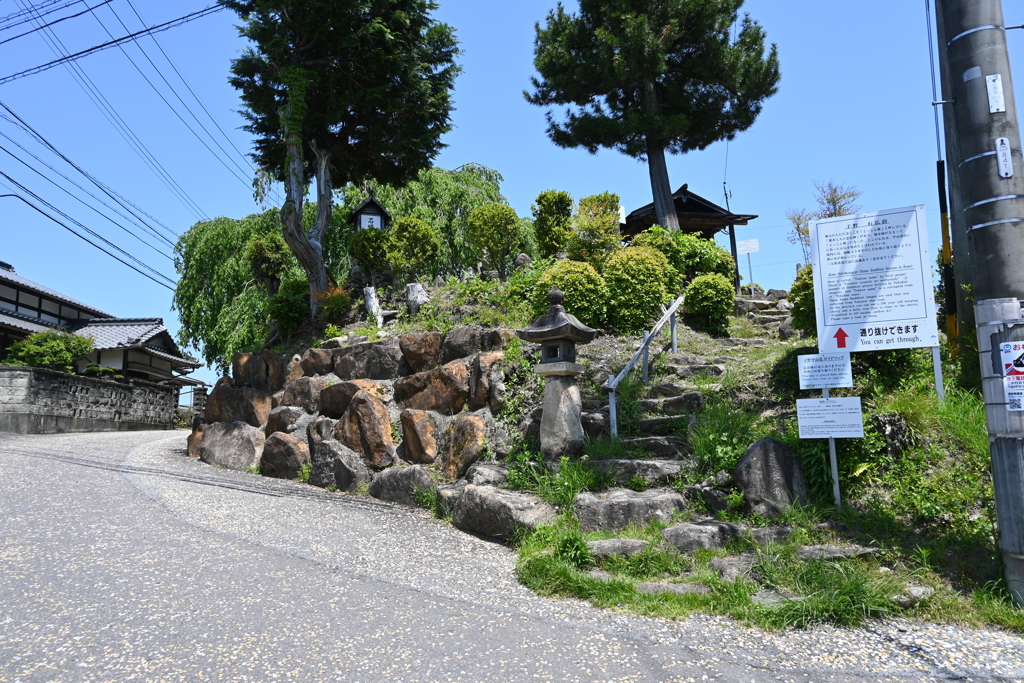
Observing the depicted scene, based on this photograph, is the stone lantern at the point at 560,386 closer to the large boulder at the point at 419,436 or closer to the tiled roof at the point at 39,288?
the large boulder at the point at 419,436

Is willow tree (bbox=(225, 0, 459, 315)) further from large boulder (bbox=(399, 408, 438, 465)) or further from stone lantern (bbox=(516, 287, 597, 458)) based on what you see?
stone lantern (bbox=(516, 287, 597, 458))

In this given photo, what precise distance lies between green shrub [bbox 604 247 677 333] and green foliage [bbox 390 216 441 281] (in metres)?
5.66

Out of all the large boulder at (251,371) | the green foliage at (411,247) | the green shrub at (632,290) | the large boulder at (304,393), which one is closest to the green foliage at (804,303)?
the green shrub at (632,290)

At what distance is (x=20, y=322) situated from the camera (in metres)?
24.6

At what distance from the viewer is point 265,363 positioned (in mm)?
13859

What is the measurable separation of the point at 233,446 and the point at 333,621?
781 centimetres

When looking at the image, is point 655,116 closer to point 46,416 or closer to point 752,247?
point 752,247

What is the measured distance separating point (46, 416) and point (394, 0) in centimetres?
1483

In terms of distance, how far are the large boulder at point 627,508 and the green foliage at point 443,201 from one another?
15.9 meters

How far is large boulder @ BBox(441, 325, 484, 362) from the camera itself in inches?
434

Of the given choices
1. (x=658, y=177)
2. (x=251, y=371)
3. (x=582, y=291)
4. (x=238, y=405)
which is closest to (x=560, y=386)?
(x=582, y=291)

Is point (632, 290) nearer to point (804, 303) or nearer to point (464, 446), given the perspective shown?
point (804, 303)

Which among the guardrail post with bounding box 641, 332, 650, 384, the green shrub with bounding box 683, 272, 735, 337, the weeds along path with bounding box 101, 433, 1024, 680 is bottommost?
the weeds along path with bounding box 101, 433, 1024, 680

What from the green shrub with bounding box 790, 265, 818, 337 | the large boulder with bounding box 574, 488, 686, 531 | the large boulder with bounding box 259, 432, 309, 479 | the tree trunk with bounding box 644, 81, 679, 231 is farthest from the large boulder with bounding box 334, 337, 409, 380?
the tree trunk with bounding box 644, 81, 679, 231
